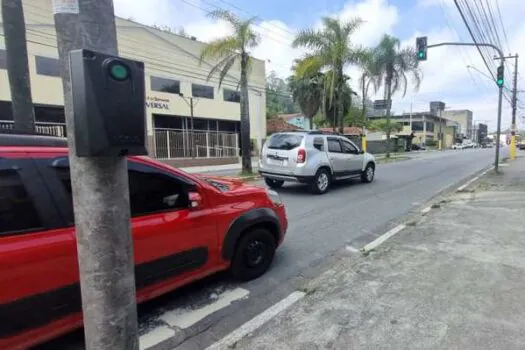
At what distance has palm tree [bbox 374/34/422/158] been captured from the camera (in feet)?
96.5

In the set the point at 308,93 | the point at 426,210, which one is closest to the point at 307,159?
the point at 426,210

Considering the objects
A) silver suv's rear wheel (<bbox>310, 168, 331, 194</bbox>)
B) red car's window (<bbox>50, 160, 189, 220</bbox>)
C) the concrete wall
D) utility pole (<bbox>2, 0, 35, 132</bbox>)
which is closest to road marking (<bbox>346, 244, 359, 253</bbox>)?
red car's window (<bbox>50, 160, 189, 220</bbox>)

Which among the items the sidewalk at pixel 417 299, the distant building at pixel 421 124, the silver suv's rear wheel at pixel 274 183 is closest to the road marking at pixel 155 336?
the sidewalk at pixel 417 299

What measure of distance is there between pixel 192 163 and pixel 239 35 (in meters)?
9.33

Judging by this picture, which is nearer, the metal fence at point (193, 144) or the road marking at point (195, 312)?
the road marking at point (195, 312)

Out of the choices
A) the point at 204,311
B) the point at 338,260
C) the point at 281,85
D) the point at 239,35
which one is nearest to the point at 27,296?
the point at 204,311

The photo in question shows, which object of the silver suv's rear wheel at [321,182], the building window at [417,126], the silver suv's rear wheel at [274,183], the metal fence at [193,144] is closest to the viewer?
the silver suv's rear wheel at [321,182]

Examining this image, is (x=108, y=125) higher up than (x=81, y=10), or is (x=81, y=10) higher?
(x=81, y=10)

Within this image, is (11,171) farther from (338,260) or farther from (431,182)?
(431,182)

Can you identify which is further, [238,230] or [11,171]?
[238,230]

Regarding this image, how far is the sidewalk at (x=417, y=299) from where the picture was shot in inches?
114

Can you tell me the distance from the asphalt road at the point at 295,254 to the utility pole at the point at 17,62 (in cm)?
509

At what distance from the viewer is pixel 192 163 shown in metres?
22.4

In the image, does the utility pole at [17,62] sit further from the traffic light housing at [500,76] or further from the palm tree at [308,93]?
the palm tree at [308,93]
